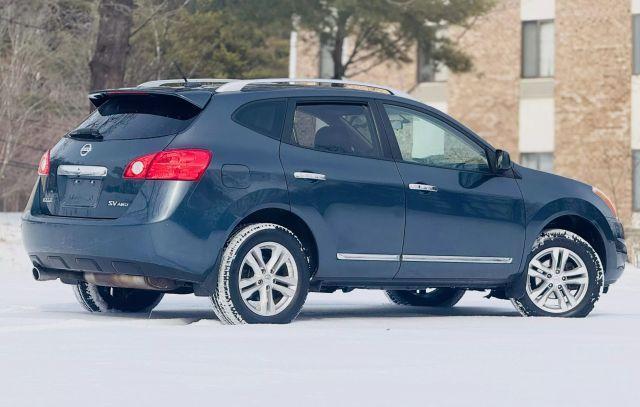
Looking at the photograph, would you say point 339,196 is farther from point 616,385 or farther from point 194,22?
point 194,22

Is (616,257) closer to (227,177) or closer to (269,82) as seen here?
(269,82)

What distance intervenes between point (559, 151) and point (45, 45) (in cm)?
1541

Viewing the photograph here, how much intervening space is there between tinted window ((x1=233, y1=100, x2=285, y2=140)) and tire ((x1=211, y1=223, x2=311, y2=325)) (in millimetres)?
653

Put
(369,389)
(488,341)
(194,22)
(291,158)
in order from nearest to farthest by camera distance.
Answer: (369,389), (488,341), (291,158), (194,22)

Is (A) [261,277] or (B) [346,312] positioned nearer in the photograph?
(A) [261,277]

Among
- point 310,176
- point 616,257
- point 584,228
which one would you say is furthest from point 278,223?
point 616,257

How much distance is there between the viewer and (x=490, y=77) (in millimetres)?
39531

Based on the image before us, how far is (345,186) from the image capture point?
395 inches

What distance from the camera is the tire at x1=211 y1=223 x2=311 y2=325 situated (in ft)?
31.1

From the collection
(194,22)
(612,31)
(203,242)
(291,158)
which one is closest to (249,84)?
(291,158)

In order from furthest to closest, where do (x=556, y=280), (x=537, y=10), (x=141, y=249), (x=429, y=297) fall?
(x=537, y=10) → (x=429, y=297) → (x=556, y=280) → (x=141, y=249)

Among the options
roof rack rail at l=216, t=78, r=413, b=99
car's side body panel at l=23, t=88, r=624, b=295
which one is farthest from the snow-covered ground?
roof rack rail at l=216, t=78, r=413, b=99

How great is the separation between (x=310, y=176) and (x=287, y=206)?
29cm

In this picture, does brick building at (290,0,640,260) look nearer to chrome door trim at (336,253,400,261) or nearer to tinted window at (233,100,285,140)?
chrome door trim at (336,253,400,261)
